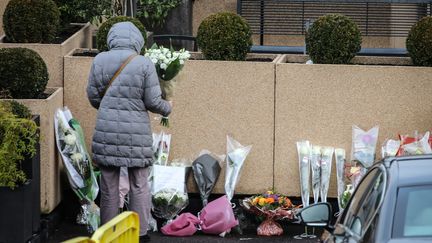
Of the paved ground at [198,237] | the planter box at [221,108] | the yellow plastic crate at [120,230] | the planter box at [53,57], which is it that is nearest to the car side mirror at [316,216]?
the yellow plastic crate at [120,230]

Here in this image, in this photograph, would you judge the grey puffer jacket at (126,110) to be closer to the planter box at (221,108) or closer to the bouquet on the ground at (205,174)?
the bouquet on the ground at (205,174)

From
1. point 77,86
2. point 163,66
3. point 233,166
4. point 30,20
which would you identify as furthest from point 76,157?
point 30,20

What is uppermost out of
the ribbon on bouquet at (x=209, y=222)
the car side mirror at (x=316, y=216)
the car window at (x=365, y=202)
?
the car window at (x=365, y=202)

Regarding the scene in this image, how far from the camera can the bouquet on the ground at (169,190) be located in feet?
30.7

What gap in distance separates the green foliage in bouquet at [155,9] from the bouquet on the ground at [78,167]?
12.1 feet

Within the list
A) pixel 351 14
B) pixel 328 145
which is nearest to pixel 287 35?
pixel 351 14

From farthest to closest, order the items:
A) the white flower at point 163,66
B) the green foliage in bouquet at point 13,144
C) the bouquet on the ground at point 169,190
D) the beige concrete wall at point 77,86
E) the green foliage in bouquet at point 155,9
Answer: the green foliage in bouquet at point 155,9 < the beige concrete wall at point 77,86 < the bouquet on the ground at point 169,190 < the white flower at point 163,66 < the green foliage in bouquet at point 13,144

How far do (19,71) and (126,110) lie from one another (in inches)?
48.5

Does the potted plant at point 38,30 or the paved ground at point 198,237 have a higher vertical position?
the potted plant at point 38,30

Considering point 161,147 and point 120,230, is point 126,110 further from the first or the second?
point 120,230

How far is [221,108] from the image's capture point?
32.1ft

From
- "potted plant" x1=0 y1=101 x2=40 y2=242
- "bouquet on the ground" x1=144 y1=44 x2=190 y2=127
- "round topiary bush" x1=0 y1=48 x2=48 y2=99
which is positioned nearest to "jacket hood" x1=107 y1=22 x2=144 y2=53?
"bouquet on the ground" x1=144 y1=44 x2=190 y2=127

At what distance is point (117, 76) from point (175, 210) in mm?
1562

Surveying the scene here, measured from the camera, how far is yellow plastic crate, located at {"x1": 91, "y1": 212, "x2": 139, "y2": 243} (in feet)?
A: 16.3
